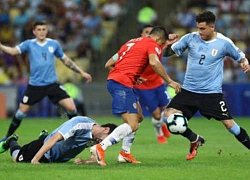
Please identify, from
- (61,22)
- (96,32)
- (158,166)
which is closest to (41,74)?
(158,166)

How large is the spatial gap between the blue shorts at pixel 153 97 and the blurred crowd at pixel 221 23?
9647 millimetres

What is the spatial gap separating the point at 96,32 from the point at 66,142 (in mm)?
18410

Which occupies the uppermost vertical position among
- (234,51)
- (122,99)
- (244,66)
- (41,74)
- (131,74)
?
(234,51)

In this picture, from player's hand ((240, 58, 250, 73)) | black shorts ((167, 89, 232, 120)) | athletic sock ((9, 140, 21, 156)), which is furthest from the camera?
athletic sock ((9, 140, 21, 156))

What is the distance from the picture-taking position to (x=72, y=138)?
11758 mm

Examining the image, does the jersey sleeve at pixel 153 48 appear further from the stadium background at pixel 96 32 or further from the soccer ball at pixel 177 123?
the stadium background at pixel 96 32

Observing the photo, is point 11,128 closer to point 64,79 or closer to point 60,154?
point 60,154

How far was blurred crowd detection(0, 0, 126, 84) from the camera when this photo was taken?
2930 centimetres

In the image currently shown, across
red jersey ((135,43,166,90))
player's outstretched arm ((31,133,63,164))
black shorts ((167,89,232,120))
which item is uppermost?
black shorts ((167,89,232,120))

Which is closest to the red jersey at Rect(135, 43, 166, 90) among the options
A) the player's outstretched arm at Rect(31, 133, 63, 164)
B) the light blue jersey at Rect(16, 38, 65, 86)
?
A: the light blue jersey at Rect(16, 38, 65, 86)

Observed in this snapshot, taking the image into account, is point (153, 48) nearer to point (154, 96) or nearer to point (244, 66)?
point (244, 66)

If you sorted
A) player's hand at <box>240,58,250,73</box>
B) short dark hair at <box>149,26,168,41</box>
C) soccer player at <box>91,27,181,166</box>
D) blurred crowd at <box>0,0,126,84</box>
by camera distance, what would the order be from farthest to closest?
blurred crowd at <box>0,0,126,84</box> → short dark hair at <box>149,26,168,41</box> → player's hand at <box>240,58,250,73</box> → soccer player at <box>91,27,181,166</box>

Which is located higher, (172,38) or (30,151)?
(172,38)

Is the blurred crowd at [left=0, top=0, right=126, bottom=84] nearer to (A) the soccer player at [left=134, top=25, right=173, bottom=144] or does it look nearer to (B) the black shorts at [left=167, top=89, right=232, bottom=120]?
(A) the soccer player at [left=134, top=25, right=173, bottom=144]
